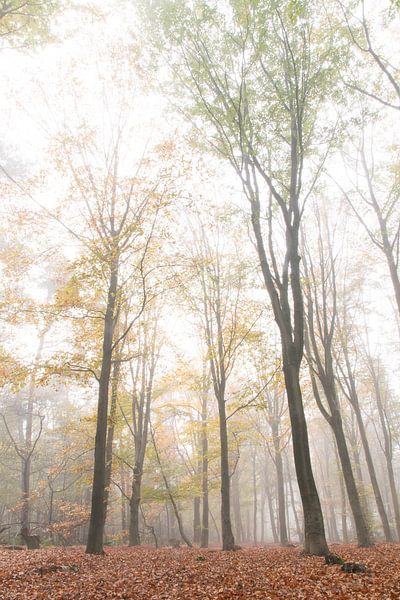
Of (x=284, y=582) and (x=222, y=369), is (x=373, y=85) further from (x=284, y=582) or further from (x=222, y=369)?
(x=284, y=582)

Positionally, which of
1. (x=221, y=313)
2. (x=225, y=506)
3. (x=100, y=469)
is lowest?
(x=225, y=506)

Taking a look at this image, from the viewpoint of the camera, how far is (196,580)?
6695mm

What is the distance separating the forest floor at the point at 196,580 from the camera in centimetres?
554

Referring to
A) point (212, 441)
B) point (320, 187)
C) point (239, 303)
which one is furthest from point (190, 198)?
point (212, 441)

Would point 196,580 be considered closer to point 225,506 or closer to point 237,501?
point 225,506

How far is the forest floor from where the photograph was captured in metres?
5.54

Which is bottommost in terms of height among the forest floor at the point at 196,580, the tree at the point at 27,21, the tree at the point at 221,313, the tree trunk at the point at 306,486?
the forest floor at the point at 196,580

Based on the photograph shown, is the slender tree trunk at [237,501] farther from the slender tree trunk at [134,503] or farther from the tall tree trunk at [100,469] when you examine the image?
the tall tree trunk at [100,469]

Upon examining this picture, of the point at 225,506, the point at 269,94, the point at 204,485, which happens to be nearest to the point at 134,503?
the point at 225,506

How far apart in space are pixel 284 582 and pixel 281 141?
11.1 metres

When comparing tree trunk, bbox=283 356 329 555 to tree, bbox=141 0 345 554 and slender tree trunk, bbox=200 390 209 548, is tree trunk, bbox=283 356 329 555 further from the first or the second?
slender tree trunk, bbox=200 390 209 548

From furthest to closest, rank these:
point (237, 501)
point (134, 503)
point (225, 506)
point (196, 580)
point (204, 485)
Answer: point (237, 501), point (204, 485), point (134, 503), point (225, 506), point (196, 580)

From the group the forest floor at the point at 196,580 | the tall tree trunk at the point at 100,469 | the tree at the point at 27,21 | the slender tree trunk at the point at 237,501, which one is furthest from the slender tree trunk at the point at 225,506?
the slender tree trunk at the point at 237,501

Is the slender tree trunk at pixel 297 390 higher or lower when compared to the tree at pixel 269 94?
lower
